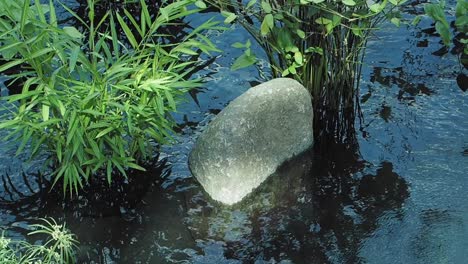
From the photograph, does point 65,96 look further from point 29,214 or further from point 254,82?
point 254,82

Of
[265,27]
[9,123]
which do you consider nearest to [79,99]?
[9,123]

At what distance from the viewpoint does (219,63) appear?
6.05 metres

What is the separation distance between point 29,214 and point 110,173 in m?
0.53

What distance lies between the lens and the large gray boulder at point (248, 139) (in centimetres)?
488

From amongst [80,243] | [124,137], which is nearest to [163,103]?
[124,137]

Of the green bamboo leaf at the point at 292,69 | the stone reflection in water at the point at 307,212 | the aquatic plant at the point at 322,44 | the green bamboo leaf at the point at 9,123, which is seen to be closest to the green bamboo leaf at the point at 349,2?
the aquatic plant at the point at 322,44

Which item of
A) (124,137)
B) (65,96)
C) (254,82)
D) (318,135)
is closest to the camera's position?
(65,96)

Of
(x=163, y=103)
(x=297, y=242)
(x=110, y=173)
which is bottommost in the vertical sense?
(x=297, y=242)

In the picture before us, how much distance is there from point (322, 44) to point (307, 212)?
1.03m

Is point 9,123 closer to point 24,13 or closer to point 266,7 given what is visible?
point 24,13

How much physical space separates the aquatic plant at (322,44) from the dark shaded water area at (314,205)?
20cm

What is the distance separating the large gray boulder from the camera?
488 centimetres

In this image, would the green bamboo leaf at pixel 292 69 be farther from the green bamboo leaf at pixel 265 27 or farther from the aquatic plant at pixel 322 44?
the green bamboo leaf at pixel 265 27

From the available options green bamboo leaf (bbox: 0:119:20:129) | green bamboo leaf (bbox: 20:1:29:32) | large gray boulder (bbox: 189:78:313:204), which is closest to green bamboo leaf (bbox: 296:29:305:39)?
large gray boulder (bbox: 189:78:313:204)
